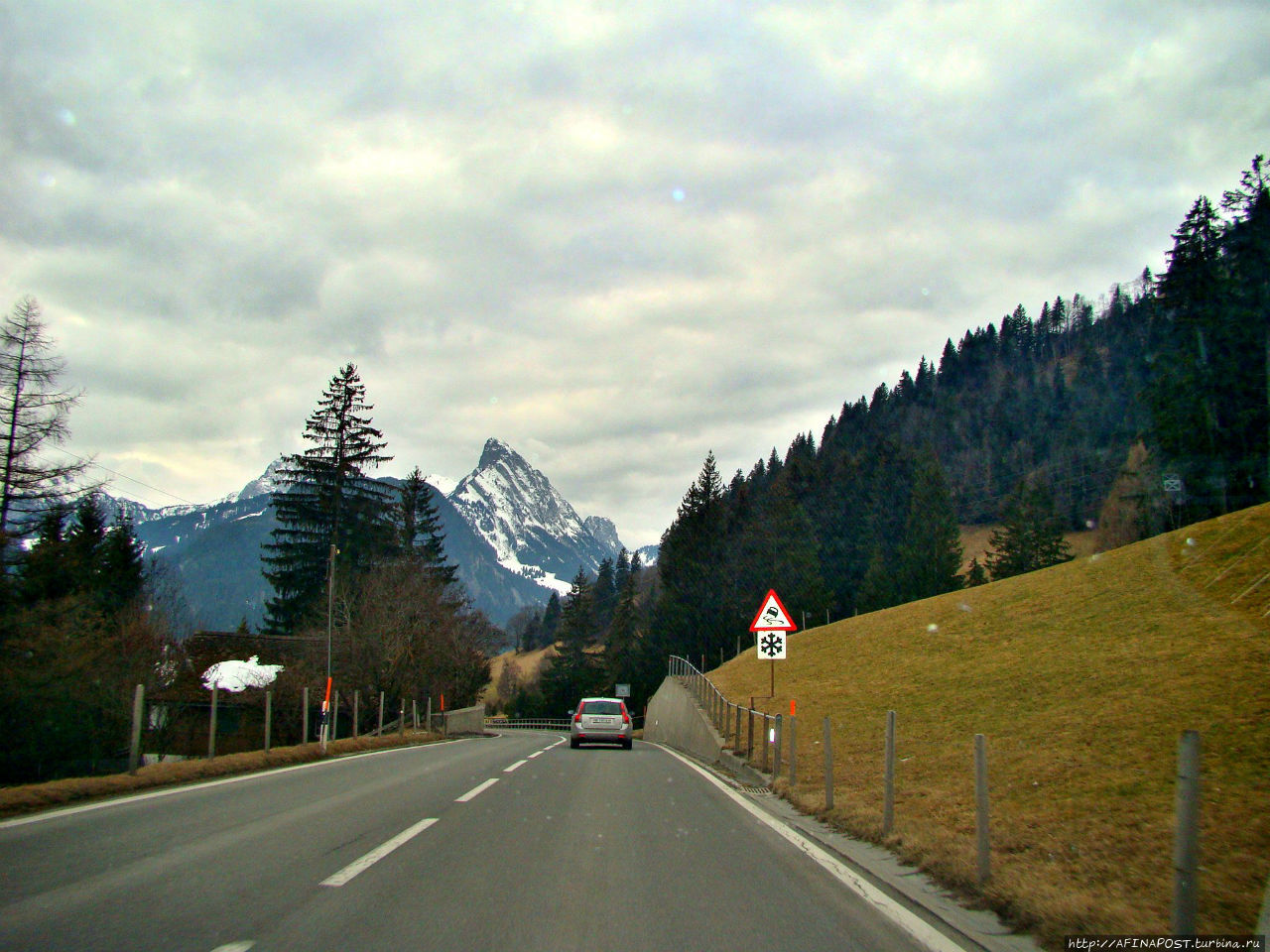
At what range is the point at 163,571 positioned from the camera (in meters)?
63.9

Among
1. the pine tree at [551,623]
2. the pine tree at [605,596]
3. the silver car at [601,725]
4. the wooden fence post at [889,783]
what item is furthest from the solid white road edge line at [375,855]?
the pine tree at [551,623]

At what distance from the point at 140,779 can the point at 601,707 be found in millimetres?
16083

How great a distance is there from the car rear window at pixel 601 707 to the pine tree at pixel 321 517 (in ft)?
96.8

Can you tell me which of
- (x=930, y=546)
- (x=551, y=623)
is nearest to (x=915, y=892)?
(x=930, y=546)

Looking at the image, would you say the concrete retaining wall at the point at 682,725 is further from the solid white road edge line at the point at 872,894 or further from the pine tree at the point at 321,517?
the pine tree at the point at 321,517

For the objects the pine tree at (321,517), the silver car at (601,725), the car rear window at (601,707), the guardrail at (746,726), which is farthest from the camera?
the pine tree at (321,517)

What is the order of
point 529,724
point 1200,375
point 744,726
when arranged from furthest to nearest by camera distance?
point 529,724
point 1200,375
point 744,726

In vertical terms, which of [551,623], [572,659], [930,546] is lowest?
[572,659]

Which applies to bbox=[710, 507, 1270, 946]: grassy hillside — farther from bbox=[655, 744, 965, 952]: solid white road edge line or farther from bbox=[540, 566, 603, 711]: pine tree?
bbox=[540, 566, 603, 711]: pine tree

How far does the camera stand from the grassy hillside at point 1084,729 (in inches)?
242

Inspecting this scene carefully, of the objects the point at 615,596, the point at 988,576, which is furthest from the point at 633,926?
the point at 615,596

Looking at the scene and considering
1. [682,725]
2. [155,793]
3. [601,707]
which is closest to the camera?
[155,793]

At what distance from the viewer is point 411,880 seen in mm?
6082

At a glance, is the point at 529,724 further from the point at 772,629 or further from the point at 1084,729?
the point at 1084,729
